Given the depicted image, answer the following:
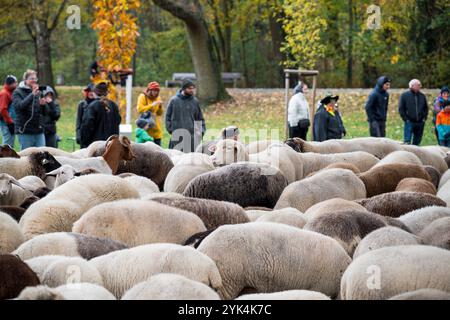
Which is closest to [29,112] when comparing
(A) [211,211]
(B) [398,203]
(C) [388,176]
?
(C) [388,176]

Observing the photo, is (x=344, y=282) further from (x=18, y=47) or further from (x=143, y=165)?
(x=18, y=47)

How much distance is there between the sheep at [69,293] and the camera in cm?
642

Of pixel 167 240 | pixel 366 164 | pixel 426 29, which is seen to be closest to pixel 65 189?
pixel 167 240

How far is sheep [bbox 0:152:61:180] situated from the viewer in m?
13.7

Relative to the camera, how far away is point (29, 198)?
11438 millimetres

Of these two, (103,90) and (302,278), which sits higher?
(103,90)

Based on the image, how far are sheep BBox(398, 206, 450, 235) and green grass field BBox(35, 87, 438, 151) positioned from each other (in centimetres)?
1514

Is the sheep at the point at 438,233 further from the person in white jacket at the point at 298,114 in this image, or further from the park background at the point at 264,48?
the park background at the point at 264,48

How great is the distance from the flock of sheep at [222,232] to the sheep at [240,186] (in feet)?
0.05

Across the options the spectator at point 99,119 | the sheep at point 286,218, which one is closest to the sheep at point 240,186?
the sheep at point 286,218

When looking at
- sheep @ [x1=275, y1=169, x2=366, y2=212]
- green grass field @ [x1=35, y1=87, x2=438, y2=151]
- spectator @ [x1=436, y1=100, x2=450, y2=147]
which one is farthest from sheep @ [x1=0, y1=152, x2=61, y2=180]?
green grass field @ [x1=35, y1=87, x2=438, y2=151]

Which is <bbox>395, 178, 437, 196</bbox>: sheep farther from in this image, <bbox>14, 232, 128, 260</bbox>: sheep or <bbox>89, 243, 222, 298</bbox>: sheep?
<bbox>89, 243, 222, 298</bbox>: sheep
